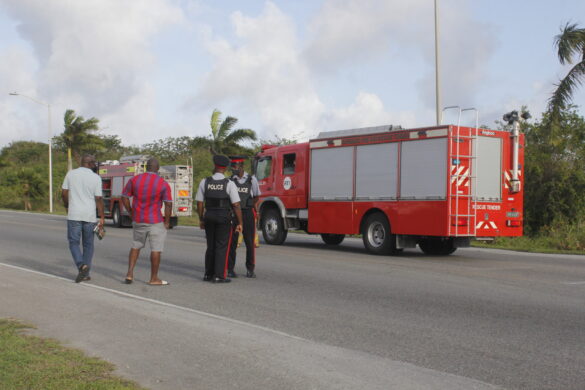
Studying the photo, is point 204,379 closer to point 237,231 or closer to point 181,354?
point 181,354

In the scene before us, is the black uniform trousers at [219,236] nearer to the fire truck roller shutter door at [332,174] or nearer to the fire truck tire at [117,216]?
the fire truck roller shutter door at [332,174]

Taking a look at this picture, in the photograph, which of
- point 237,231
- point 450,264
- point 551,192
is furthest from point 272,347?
point 551,192

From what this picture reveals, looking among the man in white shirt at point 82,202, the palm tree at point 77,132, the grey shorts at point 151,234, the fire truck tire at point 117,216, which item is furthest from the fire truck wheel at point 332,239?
the palm tree at point 77,132

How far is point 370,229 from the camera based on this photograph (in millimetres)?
15508

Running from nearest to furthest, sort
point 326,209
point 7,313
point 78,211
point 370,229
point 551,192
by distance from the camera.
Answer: point 7,313 < point 78,211 < point 370,229 < point 326,209 < point 551,192

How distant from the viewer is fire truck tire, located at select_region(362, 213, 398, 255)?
1499cm

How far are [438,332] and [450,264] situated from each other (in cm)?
680

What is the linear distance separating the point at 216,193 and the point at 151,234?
1127 millimetres

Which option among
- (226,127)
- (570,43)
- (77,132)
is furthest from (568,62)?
(77,132)

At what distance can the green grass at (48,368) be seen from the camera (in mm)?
4648

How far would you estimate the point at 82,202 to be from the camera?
9625 millimetres

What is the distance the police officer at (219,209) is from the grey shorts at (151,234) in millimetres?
686

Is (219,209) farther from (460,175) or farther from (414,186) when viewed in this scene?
(460,175)

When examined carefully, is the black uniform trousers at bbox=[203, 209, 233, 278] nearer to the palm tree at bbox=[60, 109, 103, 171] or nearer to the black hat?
the black hat
